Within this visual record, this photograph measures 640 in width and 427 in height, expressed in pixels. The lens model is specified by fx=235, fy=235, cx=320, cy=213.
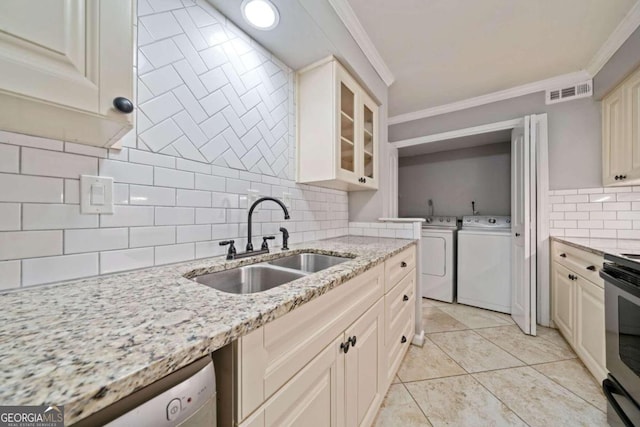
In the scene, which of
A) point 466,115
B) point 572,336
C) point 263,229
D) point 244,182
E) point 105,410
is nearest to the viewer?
point 105,410

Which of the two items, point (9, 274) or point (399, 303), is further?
point (399, 303)

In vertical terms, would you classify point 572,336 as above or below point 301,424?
below

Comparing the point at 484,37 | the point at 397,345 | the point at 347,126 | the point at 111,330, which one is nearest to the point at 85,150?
the point at 111,330

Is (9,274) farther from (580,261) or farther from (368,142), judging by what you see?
(580,261)

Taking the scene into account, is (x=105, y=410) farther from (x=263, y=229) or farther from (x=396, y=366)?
(x=396, y=366)

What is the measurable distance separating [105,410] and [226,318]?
202mm

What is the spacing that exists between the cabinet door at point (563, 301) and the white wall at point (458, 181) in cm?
126

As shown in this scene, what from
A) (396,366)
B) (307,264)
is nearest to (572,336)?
(396,366)

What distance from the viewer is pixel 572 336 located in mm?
1798

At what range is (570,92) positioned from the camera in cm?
224

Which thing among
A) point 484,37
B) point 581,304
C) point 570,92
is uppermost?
point 484,37

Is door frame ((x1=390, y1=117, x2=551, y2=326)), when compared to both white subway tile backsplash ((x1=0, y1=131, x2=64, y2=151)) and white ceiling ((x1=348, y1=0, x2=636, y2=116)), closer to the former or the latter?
white ceiling ((x1=348, y1=0, x2=636, y2=116))

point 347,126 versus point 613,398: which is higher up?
point 347,126

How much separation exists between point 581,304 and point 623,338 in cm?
66
